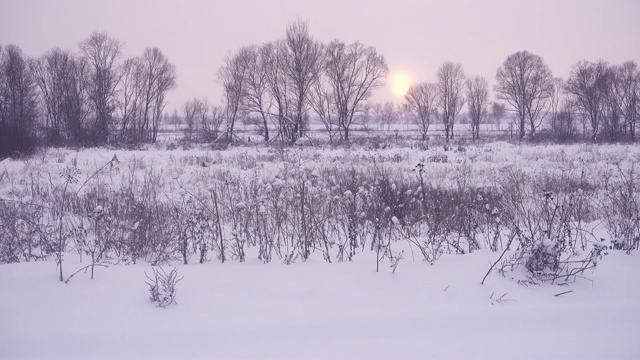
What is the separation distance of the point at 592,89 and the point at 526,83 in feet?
24.2

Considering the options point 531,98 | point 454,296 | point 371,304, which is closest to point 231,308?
point 371,304

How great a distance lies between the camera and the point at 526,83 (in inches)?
1848

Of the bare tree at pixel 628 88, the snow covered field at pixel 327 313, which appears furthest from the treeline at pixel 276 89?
the snow covered field at pixel 327 313

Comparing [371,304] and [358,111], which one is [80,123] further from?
[371,304]

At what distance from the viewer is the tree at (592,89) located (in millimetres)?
40500

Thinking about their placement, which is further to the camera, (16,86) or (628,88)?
(628,88)

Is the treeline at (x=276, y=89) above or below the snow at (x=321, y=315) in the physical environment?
above

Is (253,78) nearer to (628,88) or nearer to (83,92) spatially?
(83,92)

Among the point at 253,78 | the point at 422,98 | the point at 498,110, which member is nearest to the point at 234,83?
the point at 253,78

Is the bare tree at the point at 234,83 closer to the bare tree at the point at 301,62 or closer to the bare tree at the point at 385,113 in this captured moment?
the bare tree at the point at 301,62

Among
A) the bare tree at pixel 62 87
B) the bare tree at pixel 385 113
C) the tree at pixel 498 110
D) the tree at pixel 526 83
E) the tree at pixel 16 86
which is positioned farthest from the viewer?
the bare tree at pixel 385 113

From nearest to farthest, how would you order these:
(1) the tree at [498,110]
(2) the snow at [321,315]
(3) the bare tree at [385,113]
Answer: (2) the snow at [321,315], (1) the tree at [498,110], (3) the bare tree at [385,113]

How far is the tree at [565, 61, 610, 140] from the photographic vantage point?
40500 mm

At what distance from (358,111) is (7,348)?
40661 mm
